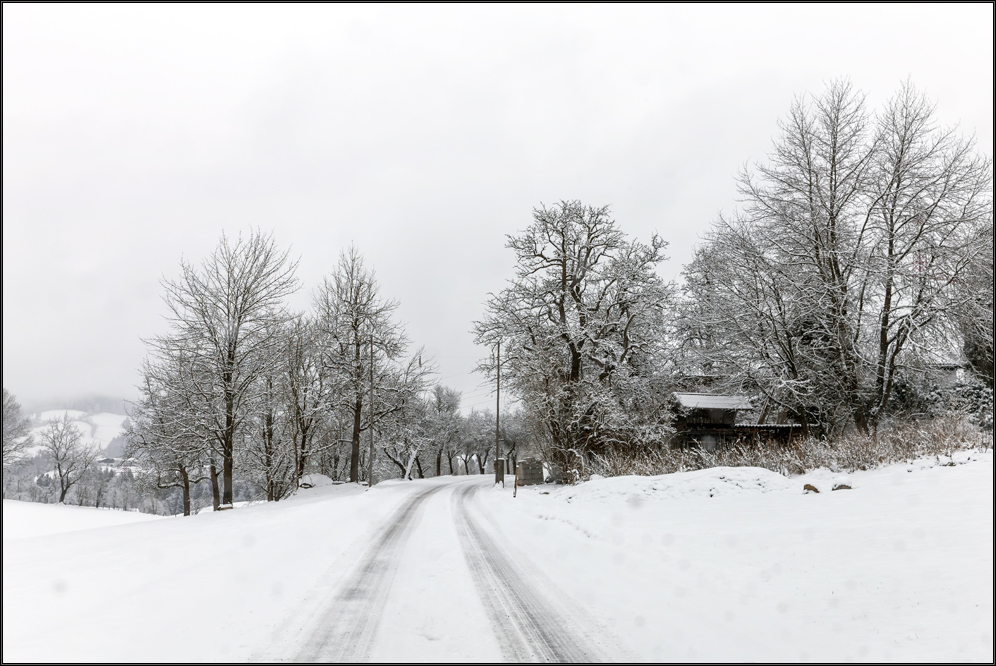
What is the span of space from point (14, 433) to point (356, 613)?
6560 cm

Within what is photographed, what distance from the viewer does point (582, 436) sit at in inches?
916

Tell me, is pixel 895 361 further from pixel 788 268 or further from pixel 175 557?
pixel 175 557

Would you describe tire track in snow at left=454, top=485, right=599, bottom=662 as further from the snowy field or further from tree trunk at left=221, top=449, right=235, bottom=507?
tree trunk at left=221, top=449, right=235, bottom=507

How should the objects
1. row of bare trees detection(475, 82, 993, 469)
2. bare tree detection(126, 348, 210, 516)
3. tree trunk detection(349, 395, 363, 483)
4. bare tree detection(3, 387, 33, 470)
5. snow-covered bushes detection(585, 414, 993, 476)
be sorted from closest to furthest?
snow-covered bushes detection(585, 414, 993, 476)
row of bare trees detection(475, 82, 993, 469)
bare tree detection(126, 348, 210, 516)
tree trunk detection(349, 395, 363, 483)
bare tree detection(3, 387, 33, 470)

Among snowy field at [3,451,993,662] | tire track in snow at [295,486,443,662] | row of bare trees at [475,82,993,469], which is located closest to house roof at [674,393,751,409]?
row of bare trees at [475,82,993,469]

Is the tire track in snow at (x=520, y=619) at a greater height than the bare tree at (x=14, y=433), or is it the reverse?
the bare tree at (x=14, y=433)

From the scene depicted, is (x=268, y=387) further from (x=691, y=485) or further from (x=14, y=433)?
(x=14, y=433)

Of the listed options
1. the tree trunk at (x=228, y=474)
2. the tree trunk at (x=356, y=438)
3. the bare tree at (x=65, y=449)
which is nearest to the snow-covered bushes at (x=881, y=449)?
the tree trunk at (x=228, y=474)

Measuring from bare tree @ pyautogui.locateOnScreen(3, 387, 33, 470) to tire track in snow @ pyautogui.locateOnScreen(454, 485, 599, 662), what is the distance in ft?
203

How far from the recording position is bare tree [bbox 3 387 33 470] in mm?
49375

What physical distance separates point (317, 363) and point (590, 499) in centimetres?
1963

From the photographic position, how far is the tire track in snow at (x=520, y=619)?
14.9ft

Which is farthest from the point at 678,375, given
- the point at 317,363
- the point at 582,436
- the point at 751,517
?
the point at 317,363

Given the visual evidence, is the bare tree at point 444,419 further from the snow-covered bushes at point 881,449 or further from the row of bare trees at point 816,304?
the snow-covered bushes at point 881,449
